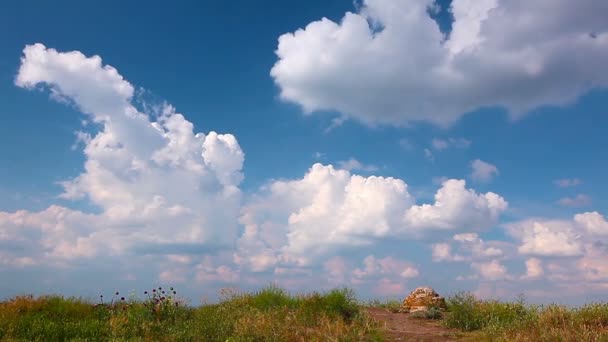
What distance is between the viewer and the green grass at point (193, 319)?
1391 cm

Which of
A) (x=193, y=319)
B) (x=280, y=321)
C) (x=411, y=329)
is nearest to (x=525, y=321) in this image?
(x=411, y=329)

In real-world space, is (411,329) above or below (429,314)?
below

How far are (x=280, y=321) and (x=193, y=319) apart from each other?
143 inches

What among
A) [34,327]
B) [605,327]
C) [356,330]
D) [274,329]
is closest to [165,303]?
[34,327]

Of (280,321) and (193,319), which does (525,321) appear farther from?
(193,319)

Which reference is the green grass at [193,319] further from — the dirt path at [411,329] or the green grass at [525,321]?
the green grass at [525,321]

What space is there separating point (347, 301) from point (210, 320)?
4.82 m

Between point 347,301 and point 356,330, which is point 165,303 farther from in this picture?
point 356,330

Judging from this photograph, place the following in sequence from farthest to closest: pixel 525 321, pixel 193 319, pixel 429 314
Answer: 1. pixel 429 314
2. pixel 193 319
3. pixel 525 321

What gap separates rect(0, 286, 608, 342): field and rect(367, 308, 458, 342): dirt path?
0.03m

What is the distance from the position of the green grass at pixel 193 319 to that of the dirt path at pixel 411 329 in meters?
0.82

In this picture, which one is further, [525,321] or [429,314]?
[429,314]

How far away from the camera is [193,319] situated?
17109 mm

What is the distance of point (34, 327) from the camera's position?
1503 centimetres
